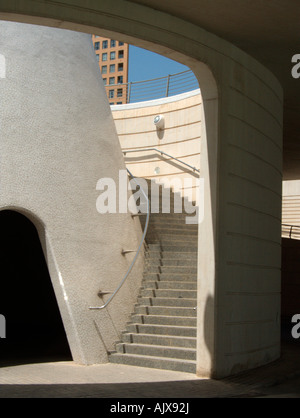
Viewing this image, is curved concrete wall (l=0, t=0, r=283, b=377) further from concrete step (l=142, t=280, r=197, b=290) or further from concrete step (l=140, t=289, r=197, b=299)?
concrete step (l=142, t=280, r=197, b=290)

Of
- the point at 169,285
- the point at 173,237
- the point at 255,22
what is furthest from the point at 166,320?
the point at 255,22

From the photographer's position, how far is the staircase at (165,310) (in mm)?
9109

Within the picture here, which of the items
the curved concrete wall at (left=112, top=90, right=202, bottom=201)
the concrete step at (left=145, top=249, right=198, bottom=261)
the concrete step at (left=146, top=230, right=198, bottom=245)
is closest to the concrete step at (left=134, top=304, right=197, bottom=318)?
the concrete step at (left=145, top=249, right=198, bottom=261)

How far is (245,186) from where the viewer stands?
8867 millimetres

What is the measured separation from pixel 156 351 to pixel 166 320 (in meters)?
0.83

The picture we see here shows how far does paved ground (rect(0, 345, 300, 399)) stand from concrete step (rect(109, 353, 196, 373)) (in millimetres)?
185

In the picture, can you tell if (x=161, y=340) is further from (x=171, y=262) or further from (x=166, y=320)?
(x=171, y=262)

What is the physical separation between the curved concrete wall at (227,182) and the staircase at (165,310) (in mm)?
900

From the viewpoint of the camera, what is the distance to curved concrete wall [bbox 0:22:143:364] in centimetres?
912

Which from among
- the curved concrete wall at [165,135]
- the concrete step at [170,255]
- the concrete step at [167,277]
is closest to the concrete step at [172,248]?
the concrete step at [170,255]

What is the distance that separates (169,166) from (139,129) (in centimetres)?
184

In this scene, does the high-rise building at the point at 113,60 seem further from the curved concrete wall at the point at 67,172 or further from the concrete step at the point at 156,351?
the concrete step at the point at 156,351

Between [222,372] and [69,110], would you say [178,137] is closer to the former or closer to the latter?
[69,110]

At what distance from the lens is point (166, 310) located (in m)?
10.2
